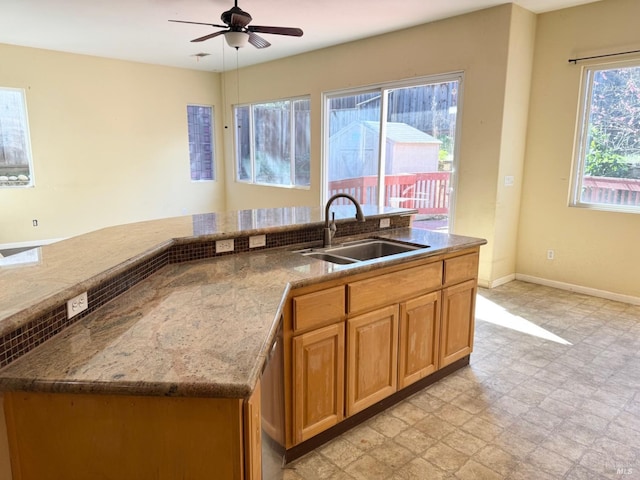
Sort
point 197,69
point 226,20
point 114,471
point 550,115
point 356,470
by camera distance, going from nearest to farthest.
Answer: point 114,471
point 356,470
point 226,20
point 550,115
point 197,69

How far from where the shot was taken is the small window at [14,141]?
6.08 meters

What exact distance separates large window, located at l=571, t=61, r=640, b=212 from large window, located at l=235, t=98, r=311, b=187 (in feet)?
12.4

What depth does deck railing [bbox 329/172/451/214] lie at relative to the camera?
502cm

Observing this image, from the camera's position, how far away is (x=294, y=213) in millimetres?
2990

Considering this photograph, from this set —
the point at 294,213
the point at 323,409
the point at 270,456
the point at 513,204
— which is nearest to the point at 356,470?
the point at 323,409

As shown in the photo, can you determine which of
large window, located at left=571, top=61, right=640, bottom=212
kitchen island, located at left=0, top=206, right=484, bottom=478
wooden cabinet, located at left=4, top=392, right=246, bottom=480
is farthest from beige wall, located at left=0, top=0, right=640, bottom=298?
wooden cabinet, located at left=4, top=392, right=246, bottom=480

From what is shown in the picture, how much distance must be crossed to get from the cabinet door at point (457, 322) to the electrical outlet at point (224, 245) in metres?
1.29

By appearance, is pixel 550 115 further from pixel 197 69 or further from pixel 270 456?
pixel 197 69

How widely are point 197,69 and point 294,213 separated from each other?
19.5 feet

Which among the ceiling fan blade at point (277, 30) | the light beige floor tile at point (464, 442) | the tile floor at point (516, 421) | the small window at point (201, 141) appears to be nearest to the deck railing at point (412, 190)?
the tile floor at point (516, 421)

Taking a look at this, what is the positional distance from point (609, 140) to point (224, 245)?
13.4 ft

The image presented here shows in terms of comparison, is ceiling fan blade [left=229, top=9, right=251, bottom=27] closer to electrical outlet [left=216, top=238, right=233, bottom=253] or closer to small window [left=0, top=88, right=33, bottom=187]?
electrical outlet [left=216, top=238, right=233, bottom=253]

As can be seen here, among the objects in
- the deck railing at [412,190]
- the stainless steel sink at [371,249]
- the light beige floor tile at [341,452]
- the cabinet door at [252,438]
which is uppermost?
the deck railing at [412,190]

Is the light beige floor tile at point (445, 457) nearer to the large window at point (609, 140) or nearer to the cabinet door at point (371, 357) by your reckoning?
the cabinet door at point (371, 357)
